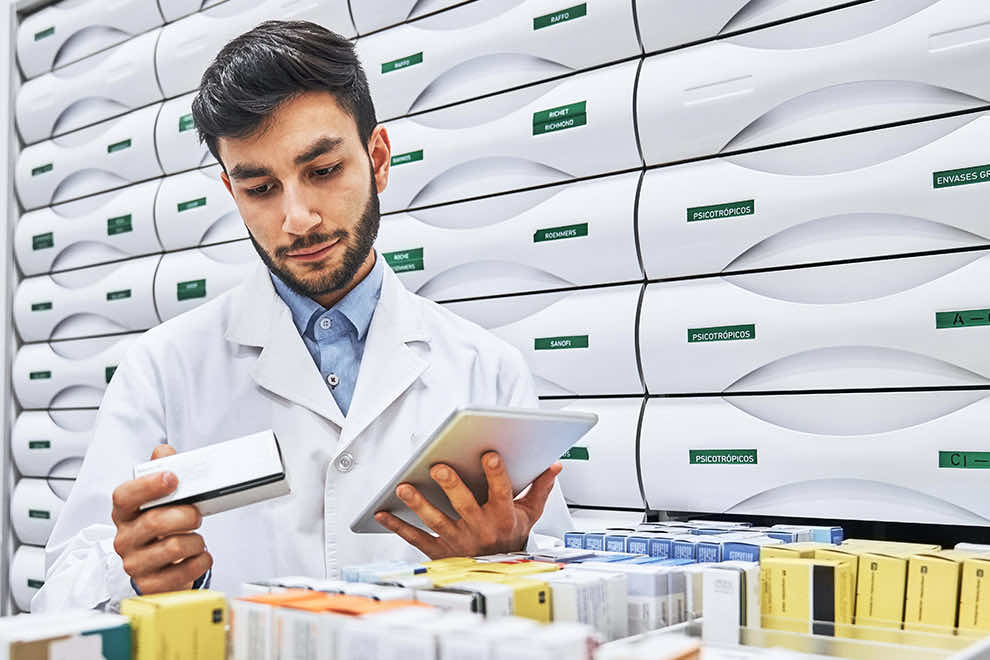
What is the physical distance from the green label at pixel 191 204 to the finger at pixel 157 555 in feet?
6.26

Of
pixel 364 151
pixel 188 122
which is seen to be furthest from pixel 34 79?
pixel 364 151

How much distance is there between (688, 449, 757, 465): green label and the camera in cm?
190

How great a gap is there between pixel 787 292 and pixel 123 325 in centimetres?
231

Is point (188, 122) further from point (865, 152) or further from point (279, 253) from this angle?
point (865, 152)

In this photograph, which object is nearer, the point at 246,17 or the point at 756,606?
the point at 756,606

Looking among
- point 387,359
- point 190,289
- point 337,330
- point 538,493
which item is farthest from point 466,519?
point 190,289

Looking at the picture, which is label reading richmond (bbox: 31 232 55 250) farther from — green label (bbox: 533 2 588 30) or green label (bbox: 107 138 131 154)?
green label (bbox: 533 2 588 30)

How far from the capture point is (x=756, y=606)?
124 cm

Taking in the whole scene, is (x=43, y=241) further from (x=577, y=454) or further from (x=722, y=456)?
(x=722, y=456)

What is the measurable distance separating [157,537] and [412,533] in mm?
385

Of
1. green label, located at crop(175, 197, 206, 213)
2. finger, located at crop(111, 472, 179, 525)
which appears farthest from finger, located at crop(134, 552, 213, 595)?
green label, located at crop(175, 197, 206, 213)

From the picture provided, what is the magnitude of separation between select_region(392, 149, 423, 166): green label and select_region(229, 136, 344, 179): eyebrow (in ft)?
2.12

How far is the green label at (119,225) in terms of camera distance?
10.6 feet

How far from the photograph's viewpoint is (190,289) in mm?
2975
